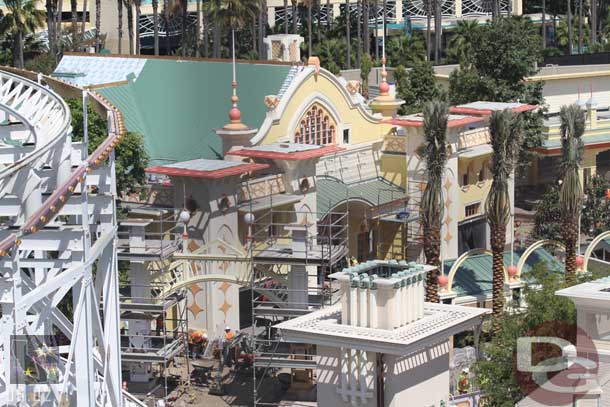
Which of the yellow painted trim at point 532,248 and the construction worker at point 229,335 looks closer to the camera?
the construction worker at point 229,335

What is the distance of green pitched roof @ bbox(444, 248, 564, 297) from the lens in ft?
173

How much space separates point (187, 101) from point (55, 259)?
32.4 meters

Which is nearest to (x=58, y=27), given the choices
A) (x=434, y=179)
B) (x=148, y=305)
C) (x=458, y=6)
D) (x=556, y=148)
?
(x=556, y=148)

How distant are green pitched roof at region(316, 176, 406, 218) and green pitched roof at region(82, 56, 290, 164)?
4.32 metres

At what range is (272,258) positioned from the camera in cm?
4741

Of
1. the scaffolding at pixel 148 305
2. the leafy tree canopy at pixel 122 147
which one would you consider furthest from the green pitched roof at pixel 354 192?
the scaffolding at pixel 148 305

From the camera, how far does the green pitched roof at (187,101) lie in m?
59.2

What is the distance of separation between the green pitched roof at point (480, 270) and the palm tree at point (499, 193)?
8.48 feet

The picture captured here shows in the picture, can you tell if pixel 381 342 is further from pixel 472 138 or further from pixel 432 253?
pixel 472 138

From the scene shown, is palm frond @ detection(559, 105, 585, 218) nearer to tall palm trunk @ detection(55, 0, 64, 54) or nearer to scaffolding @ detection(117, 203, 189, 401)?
scaffolding @ detection(117, 203, 189, 401)

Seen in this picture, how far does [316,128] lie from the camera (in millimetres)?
58688

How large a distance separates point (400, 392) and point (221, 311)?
1625 cm

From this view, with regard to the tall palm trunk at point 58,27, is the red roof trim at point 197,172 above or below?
below

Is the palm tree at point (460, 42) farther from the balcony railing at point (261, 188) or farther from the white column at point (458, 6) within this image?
the balcony railing at point (261, 188)
